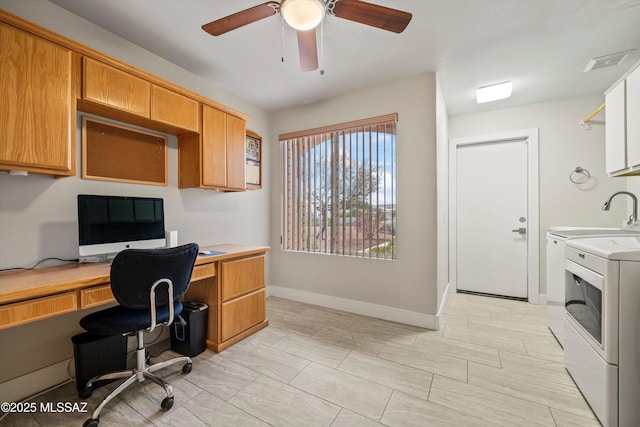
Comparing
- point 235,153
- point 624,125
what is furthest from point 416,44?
point 235,153

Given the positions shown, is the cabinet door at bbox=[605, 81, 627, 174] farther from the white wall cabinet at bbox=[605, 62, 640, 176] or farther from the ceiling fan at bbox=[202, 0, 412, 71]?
the ceiling fan at bbox=[202, 0, 412, 71]

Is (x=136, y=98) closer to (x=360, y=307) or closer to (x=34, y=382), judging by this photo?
(x=34, y=382)

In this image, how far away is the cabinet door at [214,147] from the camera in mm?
2473

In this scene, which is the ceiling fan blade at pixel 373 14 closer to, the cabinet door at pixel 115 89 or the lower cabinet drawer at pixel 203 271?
the cabinet door at pixel 115 89

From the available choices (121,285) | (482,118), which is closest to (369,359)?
(121,285)

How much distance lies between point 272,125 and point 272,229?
149 centimetres

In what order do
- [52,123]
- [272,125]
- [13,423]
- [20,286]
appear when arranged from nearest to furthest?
[20,286], [13,423], [52,123], [272,125]

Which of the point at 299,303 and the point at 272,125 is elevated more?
the point at 272,125

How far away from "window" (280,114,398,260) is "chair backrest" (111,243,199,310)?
1897 millimetres

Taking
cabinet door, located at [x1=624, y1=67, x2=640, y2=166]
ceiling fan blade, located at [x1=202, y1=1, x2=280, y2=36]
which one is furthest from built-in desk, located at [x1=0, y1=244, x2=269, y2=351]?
cabinet door, located at [x1=624, y1=67, x2=640, y2=166]

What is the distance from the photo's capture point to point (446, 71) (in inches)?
104

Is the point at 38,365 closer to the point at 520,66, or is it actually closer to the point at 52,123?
the point at 52,123

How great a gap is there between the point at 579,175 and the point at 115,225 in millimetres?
4851

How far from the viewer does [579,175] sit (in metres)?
3.15
